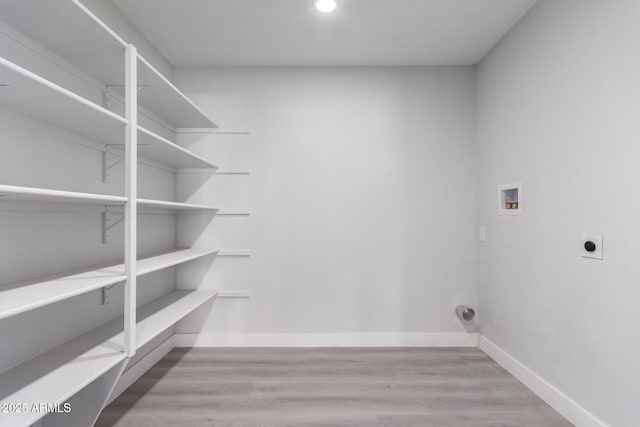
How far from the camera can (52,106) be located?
3.74 feet

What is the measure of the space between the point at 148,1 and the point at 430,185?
237 centimetres

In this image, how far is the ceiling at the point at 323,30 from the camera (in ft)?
6.07

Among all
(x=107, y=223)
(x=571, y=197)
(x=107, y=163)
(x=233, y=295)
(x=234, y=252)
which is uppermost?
(x=107, y=163)

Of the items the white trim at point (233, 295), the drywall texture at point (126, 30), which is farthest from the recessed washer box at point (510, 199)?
the drywall texture at point (126, 30)

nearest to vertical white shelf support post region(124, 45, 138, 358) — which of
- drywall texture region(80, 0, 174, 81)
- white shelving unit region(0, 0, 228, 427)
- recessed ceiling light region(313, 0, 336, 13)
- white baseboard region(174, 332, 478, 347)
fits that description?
white shelving unit region(0, 0, 228, 427)

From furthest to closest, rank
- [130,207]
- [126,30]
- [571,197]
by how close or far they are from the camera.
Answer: [126,30] < [571,197] < [130,207]

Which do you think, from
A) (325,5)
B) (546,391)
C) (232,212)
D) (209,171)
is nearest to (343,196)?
(232,212)

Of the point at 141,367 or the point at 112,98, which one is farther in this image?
the point at 141,367

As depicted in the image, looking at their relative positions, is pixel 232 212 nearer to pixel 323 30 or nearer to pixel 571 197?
pixel 323 30

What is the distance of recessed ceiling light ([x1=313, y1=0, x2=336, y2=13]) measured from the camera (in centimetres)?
180

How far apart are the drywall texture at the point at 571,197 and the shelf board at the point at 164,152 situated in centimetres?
221

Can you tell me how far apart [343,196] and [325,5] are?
1355mm

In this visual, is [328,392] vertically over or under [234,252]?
under

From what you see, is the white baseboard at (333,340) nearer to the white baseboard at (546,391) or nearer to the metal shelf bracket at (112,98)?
the white baseboard at (546,391)
